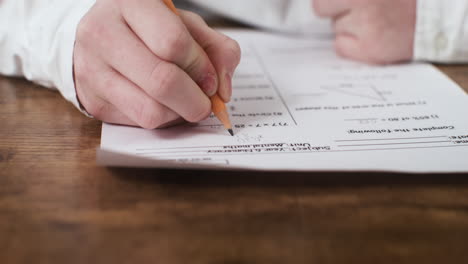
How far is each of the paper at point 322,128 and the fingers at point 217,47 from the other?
5 cm

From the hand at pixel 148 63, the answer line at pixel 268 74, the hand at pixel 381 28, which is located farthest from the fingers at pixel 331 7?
the hand at pixel 148 63

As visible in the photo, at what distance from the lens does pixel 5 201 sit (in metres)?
0.33

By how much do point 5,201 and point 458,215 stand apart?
33 centimetres

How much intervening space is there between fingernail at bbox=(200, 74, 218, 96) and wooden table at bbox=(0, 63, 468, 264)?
0.28ft

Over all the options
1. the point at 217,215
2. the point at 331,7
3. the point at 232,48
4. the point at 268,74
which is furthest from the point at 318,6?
the point at 217,215

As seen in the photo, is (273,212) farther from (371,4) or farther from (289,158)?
(371,4)

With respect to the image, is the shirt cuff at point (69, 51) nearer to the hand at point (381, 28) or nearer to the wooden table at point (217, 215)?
the wooden table at point (217, 215)

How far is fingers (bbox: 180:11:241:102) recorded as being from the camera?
41cm

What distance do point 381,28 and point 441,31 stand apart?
9 cm

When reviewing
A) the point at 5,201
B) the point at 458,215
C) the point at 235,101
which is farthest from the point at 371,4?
the point at 5,201

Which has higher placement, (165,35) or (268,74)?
(165,35)

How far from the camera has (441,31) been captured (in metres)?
0.64

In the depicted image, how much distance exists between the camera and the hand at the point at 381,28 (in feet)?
2.04

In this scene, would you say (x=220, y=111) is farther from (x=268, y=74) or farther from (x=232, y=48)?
(x=268, y=74)
